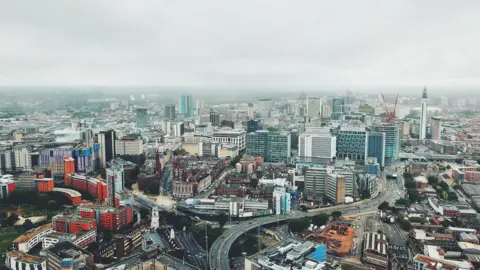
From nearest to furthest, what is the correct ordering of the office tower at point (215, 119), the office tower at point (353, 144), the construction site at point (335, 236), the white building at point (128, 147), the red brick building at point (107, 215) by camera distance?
the construction site at point (335, 236), the red brick building at point (107, 215), the white building at point (128, 147), the office tower at point (353, 144), the office tower at point (215, 119)

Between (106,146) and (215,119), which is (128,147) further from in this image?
(215,119)

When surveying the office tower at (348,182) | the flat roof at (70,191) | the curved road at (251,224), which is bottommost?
the curved road at (251,224)

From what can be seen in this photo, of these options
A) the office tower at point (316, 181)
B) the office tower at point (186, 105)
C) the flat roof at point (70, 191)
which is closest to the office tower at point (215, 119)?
the office tower at point (186, 105)

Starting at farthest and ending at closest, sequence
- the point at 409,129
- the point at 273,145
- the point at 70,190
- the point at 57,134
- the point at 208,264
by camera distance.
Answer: the point at 409,129 < the point at 57,134 < the point at 273,145 < the point at 70,190 < the point at 208,264

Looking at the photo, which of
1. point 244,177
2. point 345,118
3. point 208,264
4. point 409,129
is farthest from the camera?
point 345,118

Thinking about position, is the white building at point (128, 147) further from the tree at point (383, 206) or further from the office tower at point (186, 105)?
the office tower at point (186, 105)

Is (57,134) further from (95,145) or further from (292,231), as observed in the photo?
(292,231)

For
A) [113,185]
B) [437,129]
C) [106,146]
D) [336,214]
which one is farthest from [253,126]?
[113,185]

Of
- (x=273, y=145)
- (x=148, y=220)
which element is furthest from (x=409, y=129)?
(x=148, y=220)
